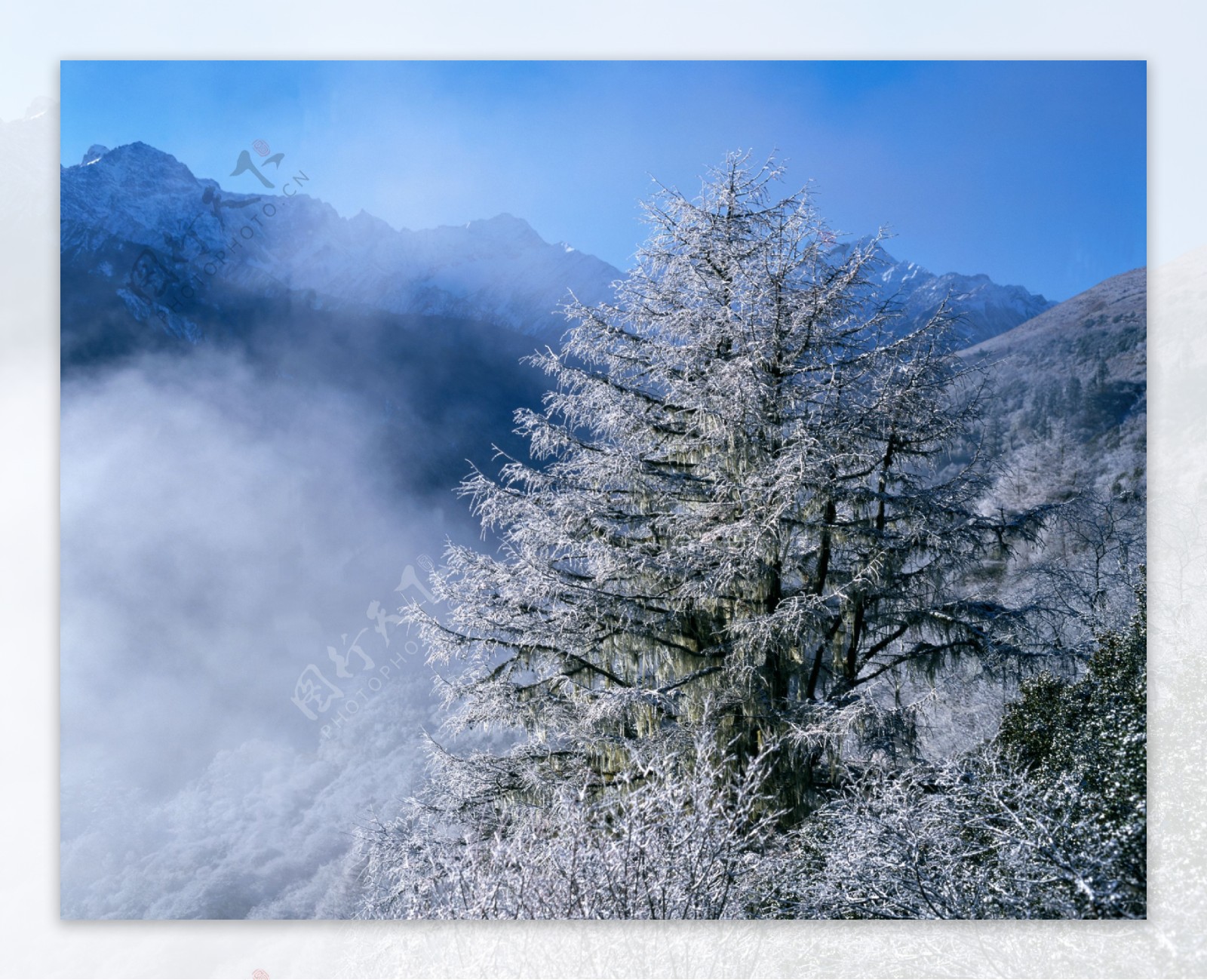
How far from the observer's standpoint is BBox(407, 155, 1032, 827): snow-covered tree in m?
4.29

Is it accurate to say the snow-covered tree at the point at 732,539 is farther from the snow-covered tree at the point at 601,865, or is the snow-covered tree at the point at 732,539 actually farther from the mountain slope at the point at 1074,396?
the snow-covered tree at the point at 601,865

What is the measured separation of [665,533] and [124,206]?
294 cm

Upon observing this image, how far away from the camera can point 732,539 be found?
4.27m

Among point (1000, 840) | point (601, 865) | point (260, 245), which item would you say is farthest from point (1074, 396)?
point (260, 245)

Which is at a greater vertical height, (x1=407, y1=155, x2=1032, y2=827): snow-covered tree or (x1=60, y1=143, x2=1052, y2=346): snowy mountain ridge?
(x1=60, y1=143, x2=1052, y2=346): snowy mountain ridge

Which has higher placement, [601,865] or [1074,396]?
[1074,396]

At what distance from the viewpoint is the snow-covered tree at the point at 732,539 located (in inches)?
169

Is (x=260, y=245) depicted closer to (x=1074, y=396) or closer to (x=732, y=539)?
(x=732, y=539)

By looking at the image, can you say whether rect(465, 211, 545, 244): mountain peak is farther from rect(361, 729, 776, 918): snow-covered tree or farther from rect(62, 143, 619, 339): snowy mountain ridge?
rect(361, 729, 776, 918): snow-covered tree

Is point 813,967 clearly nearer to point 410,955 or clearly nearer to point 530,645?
point 410,955

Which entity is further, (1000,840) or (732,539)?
(732,539)

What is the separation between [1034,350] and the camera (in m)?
4.27

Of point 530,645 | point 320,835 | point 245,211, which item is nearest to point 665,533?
point 530,645

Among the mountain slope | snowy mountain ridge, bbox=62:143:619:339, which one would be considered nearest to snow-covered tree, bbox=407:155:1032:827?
the mountain slope
